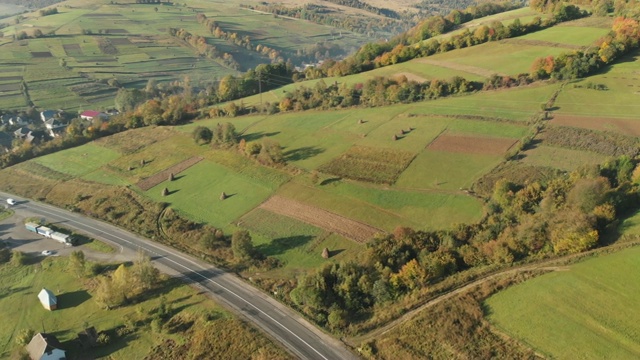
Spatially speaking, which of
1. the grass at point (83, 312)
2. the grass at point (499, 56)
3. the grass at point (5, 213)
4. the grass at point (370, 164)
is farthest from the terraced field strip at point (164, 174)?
the grass at point (499, 56)

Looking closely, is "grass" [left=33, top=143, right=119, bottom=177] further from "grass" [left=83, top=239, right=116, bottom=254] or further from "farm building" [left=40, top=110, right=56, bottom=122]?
"farm building" [left=40, top=110, right=56, bottom=122]

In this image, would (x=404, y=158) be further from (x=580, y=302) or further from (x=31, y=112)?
(x=31, y=112)

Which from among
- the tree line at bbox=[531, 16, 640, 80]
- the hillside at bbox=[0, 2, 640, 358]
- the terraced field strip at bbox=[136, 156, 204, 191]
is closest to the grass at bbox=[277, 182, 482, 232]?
the hillside at bbox=[0, 2, 640, 358]

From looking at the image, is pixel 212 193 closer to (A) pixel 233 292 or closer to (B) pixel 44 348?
(A) pixel 233 292

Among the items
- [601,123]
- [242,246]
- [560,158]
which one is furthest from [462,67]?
[242,246]

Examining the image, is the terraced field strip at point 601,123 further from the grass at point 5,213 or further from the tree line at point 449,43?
the grass at point 5,213

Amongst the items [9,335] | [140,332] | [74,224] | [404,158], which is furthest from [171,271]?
[404,158]
